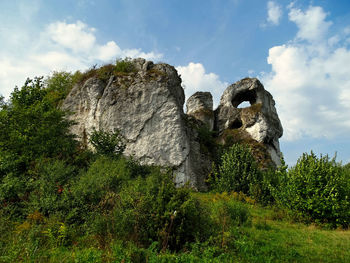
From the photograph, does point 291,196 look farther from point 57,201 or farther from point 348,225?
point 57,201

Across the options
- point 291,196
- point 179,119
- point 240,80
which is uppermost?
point 240,80

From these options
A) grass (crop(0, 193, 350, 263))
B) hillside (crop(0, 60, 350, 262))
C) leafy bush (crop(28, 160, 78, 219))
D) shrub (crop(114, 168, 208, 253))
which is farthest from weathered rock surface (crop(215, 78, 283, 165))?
shrub (crop(114, 168, 208, 253))

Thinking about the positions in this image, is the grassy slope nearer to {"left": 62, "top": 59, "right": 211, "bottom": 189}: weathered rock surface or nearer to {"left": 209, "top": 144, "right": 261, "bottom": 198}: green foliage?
{"left": 209, "top": 144, "right": 261, "bottom": 198}: green foliage

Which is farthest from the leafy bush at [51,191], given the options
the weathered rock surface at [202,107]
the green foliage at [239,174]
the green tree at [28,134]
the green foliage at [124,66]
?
the weathered rock surface at [202,107]

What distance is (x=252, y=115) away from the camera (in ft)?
83.7

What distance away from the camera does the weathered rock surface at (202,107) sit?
28.3m

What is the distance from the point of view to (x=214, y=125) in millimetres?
28750

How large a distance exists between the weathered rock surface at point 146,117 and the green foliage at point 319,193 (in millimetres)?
8455

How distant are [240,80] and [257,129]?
8.44m

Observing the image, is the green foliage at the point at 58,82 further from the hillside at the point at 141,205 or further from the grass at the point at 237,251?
the grass at the point at 237,251

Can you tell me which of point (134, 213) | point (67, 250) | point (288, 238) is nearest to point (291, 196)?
point (288, 238)

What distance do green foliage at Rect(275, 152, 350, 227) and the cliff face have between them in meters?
8.44

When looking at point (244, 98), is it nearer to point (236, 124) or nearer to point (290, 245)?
point (236, 124)

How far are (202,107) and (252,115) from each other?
7312 mm
